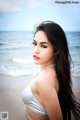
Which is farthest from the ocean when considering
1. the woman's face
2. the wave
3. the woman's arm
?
the woman's arm

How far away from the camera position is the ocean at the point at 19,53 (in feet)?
4.96

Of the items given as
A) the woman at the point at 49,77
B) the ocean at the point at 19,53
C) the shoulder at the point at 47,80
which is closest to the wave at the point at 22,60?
the ocean at the point at 19,53

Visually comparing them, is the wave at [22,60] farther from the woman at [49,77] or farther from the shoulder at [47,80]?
the shoulder at [47,80]

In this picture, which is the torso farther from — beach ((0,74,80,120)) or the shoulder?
beach ((0,74,80,120))

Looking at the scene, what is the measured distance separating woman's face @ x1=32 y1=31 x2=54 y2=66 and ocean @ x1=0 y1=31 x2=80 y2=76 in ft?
0.35

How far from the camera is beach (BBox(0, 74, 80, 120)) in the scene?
1.52m

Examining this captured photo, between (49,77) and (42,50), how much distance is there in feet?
0.55

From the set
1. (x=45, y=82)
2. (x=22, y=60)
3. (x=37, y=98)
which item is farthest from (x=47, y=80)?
(x=22, y=60)

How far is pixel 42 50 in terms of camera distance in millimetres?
1364

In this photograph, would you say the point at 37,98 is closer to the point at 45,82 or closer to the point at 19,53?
the point at 45,82

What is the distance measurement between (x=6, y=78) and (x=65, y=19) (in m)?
0.53

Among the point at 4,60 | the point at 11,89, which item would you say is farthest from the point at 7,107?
the point at 4,60

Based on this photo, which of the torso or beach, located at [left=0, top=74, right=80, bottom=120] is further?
beach, located at [left=0, top=74, right=80, bottom=120]

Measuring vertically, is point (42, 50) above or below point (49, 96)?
above
